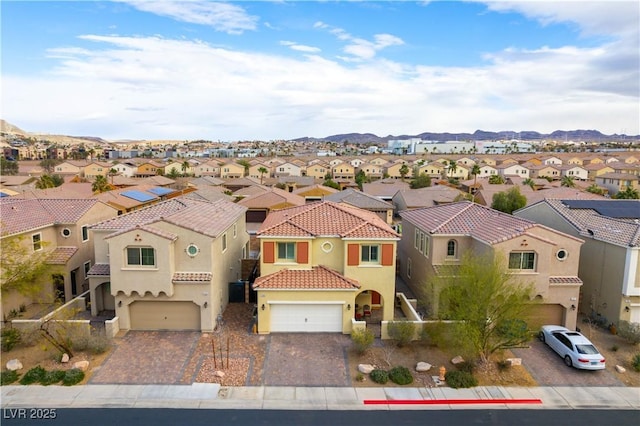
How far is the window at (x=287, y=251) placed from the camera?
80.3 feet

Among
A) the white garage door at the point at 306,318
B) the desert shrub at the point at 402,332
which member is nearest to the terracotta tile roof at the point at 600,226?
the desert shrub at the point at 402,332

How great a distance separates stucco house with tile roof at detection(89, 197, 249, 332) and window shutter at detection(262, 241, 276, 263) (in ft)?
8.87

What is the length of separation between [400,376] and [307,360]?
177 inches

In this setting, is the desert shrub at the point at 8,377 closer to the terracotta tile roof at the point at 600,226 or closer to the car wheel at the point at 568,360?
the car wheel at the point at 568,360

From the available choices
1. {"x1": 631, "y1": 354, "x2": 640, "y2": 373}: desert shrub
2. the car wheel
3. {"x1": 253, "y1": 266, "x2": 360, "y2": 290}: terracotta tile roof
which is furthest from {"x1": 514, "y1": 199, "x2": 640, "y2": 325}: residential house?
{"x1": 253, "y1": 266, "x2": 360, "y2": 290}: terracotta tile roof

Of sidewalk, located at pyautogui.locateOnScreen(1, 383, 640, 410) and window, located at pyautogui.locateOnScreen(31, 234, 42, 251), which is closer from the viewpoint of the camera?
sidewalk, located at pyautogui.locateOnScreen(1, 383, 640, 410)

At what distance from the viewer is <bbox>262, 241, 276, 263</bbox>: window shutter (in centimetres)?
2427

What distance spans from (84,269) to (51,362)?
35.8ft

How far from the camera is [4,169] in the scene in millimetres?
111000

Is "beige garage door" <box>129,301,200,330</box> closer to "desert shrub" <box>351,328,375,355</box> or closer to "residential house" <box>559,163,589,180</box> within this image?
"desert shrub" <box>351,328,375,355</box>

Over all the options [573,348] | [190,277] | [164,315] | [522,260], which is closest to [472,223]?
[522,260]

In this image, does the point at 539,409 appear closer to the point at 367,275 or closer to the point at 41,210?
the point at 367,275

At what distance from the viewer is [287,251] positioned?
80.4ft

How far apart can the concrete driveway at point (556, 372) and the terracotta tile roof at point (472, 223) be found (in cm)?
606
